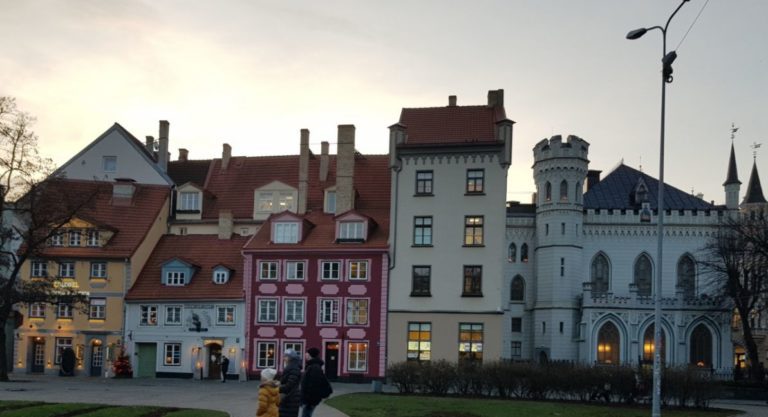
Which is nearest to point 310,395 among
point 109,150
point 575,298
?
point 109,150

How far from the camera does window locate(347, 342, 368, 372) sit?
50.9m

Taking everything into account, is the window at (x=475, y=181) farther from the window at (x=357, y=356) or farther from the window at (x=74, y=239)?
the window at (x=74, y=239)

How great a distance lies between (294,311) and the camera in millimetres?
52719

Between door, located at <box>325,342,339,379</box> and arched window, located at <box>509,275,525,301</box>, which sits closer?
door, located at <box>325,342,339,379</box>

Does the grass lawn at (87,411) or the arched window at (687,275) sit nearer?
the grass lawn at (87,411)

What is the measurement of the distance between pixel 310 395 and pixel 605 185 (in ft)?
214

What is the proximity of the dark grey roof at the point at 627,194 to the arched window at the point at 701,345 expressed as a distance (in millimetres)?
11469

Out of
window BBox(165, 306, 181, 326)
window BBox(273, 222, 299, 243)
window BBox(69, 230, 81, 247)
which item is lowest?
window BBox(165, 306, 181, 326)

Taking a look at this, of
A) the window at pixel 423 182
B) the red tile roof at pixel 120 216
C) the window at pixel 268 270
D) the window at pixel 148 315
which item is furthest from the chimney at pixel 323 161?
the window at pixel 148 315

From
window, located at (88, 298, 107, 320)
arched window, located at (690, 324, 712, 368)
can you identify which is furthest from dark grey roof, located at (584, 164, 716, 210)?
window, located at (88, 298, 107, 320)

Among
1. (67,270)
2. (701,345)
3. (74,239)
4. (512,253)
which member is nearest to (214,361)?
(67,270)

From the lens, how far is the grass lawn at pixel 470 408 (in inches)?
1093

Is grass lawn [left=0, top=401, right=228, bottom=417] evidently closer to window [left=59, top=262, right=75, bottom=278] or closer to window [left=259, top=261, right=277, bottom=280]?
window [left=259, top=261, right=277, bottom=280]

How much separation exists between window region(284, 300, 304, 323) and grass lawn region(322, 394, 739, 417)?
18.5m
